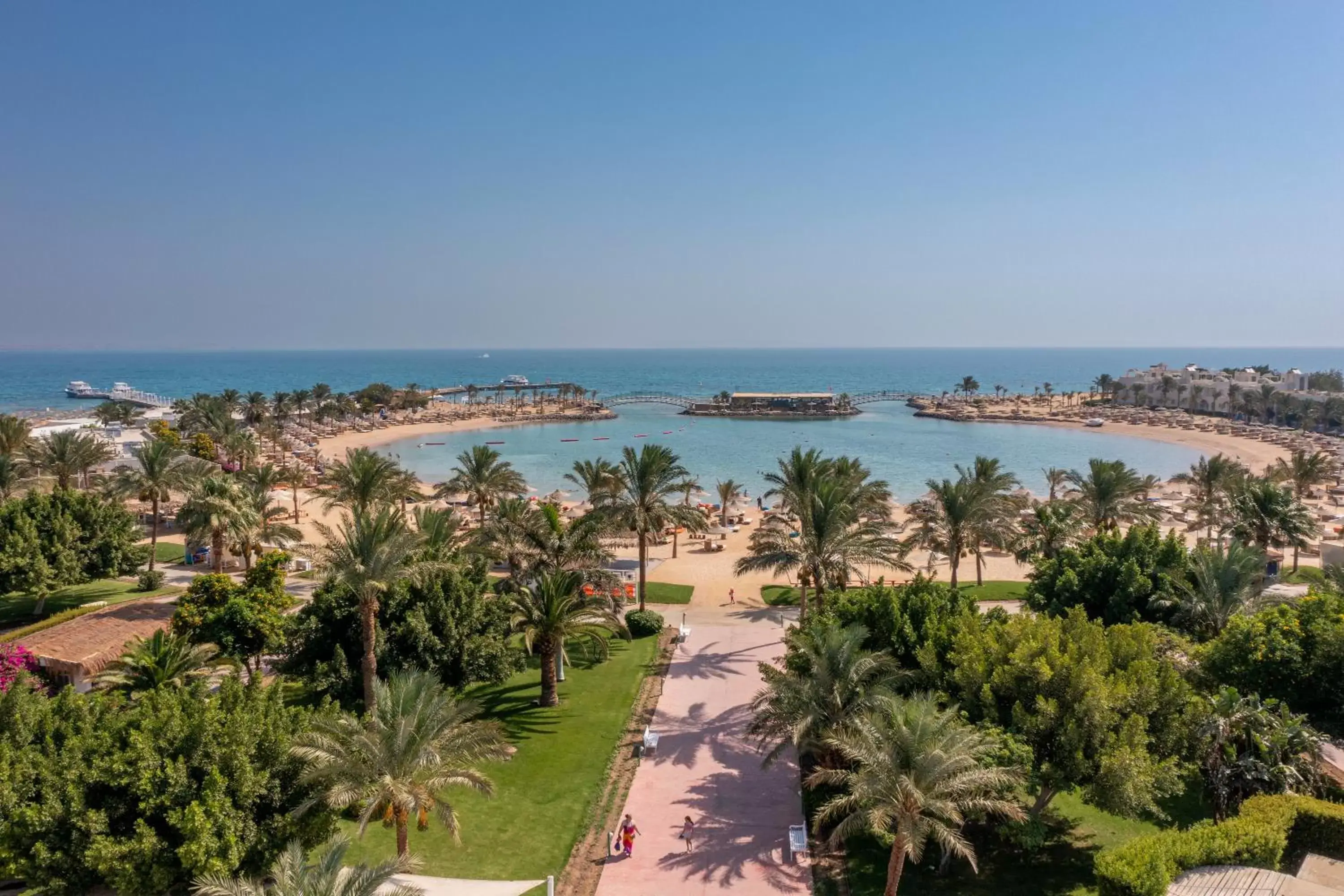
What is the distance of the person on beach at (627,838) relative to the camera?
15773 mm

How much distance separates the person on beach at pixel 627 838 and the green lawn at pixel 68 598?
83.4 ft

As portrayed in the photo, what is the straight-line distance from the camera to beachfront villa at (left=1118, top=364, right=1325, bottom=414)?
11644 centimetres

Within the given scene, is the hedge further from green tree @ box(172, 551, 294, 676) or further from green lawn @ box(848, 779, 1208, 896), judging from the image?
green tree @ box(172, 551, 294, 676)

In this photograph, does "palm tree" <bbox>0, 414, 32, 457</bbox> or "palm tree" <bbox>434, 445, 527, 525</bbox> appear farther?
"palm tree" <bbox>0, 414, 32, 457</bbox>

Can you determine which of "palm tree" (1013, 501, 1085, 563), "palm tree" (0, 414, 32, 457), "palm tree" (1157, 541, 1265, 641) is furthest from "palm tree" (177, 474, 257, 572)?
"palm tree" (1157, 541, 1265, 641)

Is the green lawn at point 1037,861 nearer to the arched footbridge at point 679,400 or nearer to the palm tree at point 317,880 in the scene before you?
the palm tree at point 317,880

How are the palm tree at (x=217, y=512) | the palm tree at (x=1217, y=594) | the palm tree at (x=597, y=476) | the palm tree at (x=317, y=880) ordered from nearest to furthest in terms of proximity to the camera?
the palm tree at (x=317, y=880) < the palm tree at (x=1217, y=594) < the palm tree at (x=217, y=512) < the palm tree at (x=597, y=476)

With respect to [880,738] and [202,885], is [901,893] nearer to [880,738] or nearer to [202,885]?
[880,738]

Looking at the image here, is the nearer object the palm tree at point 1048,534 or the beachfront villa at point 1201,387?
the palm tree at point 1048,534

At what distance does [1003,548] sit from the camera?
108ft

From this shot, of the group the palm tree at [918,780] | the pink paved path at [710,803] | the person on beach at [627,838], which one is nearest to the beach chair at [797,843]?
the pink paved path at [710,803]

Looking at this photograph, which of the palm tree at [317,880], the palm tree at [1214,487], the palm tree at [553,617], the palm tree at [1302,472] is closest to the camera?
the palm tree at [317,880]

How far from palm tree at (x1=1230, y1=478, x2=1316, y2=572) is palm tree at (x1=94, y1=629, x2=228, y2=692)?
39.3 meters

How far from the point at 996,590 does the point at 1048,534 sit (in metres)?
4.96
